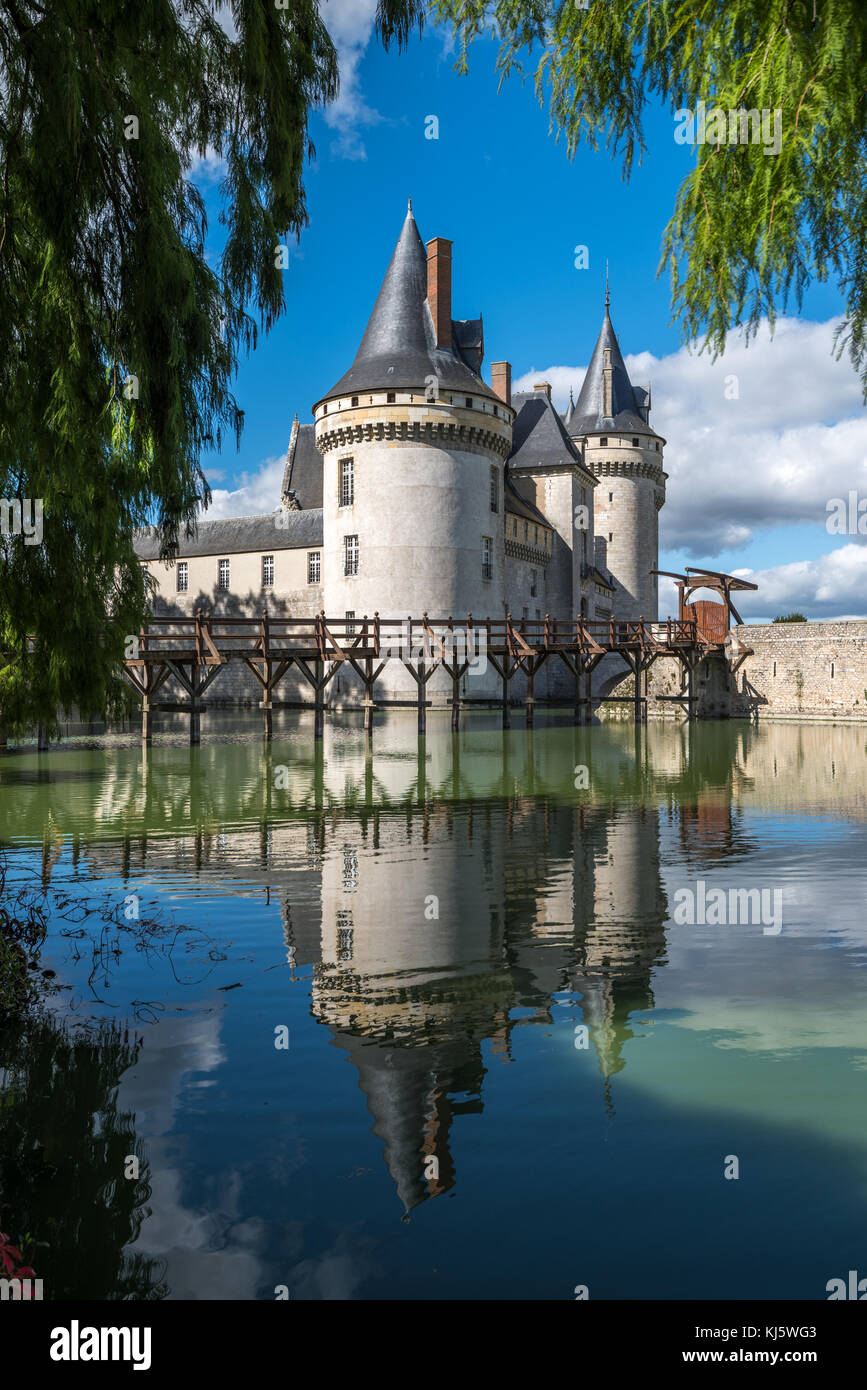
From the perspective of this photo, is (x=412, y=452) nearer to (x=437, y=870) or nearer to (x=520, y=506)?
(x=520, y=506)

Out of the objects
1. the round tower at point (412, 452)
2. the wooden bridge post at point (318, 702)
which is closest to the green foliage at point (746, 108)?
the wooden bridge post at point (318, 702)

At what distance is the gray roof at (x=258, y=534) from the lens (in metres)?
44.1

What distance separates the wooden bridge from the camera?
2377cm

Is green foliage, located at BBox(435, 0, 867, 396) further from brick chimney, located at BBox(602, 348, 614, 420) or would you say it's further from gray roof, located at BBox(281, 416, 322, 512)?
brick chimney, located at BBox(602, 348, 614, 420)

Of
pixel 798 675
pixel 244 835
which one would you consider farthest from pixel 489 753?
pixel 798 675

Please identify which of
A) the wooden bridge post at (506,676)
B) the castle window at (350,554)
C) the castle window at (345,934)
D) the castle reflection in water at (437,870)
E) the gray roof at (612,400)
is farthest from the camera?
the gray roof at (612,400)

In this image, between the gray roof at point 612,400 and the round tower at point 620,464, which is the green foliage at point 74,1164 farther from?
the gray roof at point 612,400

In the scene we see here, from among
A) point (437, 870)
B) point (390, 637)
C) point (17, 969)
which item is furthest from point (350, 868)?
point (390, 637)

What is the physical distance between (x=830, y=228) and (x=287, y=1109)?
13.5ft

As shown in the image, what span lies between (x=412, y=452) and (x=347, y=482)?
3.17 m

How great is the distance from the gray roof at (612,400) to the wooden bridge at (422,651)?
13266 mm

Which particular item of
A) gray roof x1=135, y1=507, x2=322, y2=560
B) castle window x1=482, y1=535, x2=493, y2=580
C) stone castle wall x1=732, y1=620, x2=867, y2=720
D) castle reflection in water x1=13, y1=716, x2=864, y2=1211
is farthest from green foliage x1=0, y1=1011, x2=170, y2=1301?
gray roof x1=135, y1=507, x2=322, y2=560

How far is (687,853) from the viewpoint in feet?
34.0

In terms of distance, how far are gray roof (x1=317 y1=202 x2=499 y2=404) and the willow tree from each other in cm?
3266
